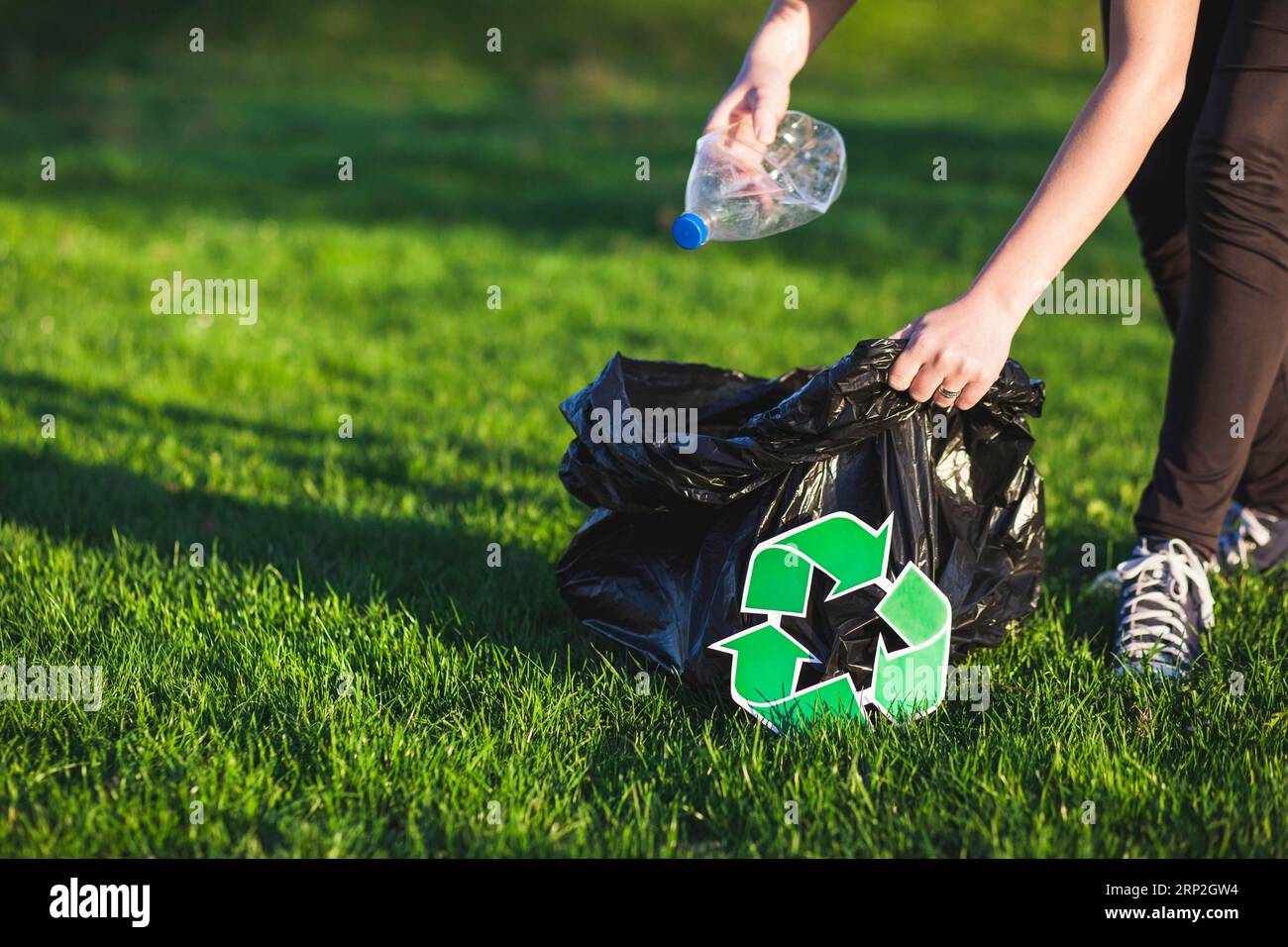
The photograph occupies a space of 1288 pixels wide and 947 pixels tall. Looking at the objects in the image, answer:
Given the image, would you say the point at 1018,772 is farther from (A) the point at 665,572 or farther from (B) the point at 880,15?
(B) the point at 880,15

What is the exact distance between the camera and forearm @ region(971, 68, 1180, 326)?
7.36 feet

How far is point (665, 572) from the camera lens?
262 cm

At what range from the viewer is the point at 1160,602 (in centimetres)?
278

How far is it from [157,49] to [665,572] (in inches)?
754

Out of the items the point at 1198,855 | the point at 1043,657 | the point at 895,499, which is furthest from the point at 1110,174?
the point at 1198,855

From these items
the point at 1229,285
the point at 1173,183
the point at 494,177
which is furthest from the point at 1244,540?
the point at 494,177

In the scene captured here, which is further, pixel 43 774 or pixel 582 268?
pixel 582 268

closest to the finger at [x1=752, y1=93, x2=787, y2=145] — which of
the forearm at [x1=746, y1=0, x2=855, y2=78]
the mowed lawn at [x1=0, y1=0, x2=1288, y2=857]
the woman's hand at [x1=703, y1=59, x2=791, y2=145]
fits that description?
the woman's hand at [x1=703, y1=59, x2=791, y2=145]

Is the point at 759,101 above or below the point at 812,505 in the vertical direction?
above

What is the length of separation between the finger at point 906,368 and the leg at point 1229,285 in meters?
0.99

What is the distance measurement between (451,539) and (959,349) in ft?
5.73

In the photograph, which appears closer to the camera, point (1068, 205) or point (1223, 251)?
point (1068, 205)

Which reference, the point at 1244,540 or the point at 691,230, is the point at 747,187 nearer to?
the point at 691,230
